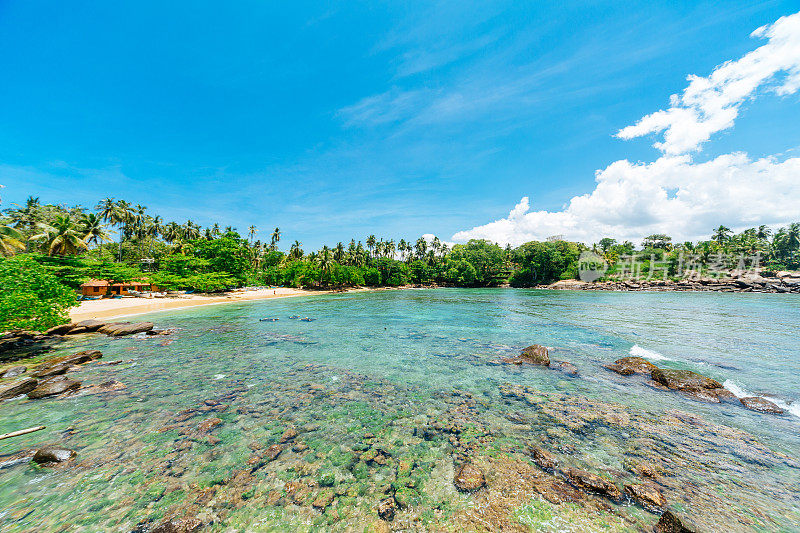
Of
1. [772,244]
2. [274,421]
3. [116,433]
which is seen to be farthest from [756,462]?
[772,244]

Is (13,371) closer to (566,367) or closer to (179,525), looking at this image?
(179,525)

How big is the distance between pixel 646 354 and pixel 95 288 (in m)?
72.9

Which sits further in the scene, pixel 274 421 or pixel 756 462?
pixel 274 421

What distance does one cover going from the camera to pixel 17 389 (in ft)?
30.1

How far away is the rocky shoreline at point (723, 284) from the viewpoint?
65.6m

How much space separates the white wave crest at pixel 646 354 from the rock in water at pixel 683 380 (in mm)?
3987

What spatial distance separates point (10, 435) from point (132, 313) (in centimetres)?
3526

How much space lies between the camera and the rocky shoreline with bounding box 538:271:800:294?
65.6 m

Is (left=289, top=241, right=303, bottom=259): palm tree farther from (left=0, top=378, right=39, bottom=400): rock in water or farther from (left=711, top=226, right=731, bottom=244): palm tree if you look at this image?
(left=711, top=226, right=731, bottom=244): palm tree

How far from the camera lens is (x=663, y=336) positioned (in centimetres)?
1981

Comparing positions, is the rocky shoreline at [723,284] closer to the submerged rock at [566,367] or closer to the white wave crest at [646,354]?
the white wave crest at [646,354]

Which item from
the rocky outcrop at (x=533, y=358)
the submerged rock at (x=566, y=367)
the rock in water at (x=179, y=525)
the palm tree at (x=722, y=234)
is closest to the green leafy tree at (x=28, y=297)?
A: the rock in water at (x=179, y=525)

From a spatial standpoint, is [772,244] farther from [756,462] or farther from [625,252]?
[756,462]

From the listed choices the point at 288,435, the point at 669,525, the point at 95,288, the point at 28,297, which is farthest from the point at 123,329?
the point at 95,288
